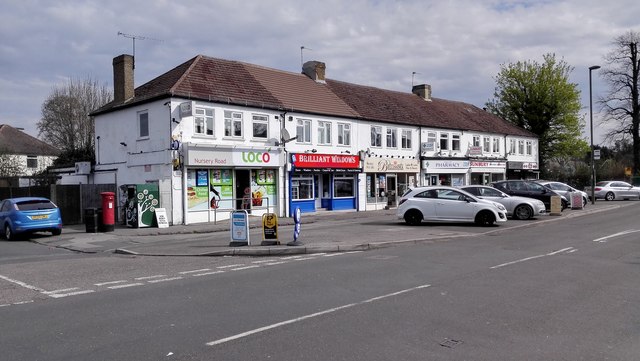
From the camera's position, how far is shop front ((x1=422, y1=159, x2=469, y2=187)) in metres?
38.6

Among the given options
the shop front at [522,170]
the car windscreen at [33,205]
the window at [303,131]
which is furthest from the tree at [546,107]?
the car windscreen at [33,205]

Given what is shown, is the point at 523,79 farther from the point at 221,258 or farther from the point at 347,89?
the point at 221,258

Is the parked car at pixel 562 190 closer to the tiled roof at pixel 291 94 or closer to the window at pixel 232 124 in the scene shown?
the tiled roof at pixel 291 94

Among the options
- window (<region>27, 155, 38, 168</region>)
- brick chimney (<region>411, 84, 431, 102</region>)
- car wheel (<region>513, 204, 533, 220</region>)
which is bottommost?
car wheel (<region>513, 204, 533, 220</region>)

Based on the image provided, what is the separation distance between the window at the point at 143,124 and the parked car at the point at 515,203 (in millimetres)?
14902

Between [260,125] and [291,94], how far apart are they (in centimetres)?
420

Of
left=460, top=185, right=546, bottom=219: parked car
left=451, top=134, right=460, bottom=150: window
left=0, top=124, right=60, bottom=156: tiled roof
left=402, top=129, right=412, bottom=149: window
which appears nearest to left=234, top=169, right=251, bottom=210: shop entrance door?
left=460, top=185, right=546, bottom=219: parked car

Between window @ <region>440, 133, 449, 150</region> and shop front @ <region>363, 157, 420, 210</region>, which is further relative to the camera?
window @ <region>440, 133, 449, 150</region>

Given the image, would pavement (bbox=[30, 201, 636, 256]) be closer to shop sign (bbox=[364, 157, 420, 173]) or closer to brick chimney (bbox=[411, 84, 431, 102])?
shop sign (bbox=[364, 157, 420, 173])

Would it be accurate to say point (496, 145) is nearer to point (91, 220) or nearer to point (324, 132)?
point (324, 132)

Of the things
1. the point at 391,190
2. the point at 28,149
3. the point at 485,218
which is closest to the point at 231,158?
the point at 485,218

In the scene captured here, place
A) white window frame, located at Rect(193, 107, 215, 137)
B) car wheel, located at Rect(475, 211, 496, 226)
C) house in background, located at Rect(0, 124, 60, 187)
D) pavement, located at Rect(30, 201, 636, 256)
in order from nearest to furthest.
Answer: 1. pavement, located at Rect(30, 201, 636, 256)
2. car wheel, located at Rect(475, 211, 496, 226)
3. white window frame, located at Rect(193, 107, 215, 137)
4. house in background, located at Rect(0, 124, 60, 187)

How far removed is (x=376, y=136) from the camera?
115 ft

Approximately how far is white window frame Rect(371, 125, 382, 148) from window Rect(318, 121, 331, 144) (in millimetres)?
3960
